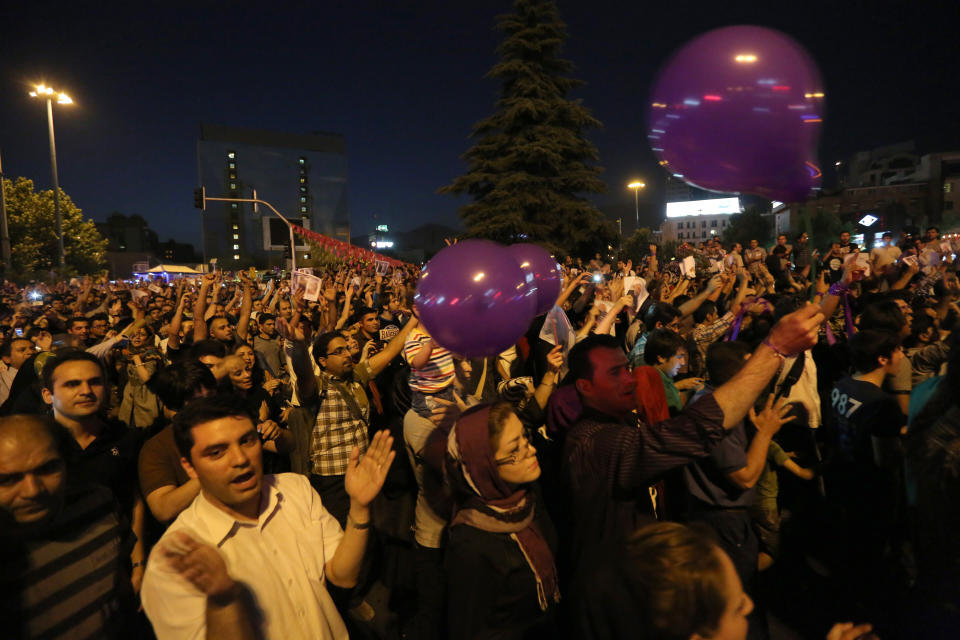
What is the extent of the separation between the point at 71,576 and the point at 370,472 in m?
1.20

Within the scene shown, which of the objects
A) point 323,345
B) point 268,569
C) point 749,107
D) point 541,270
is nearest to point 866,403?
point 749,107

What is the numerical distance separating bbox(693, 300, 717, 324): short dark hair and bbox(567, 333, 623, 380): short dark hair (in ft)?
12.4

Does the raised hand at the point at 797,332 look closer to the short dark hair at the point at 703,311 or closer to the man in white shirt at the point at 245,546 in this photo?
the man in white shirt at the point at 245,546

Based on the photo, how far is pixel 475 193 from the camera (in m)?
21.3

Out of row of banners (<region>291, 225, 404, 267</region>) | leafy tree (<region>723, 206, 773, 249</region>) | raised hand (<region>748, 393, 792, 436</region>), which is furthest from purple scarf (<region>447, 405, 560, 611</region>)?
leafy tree (<region>723, 206, 773, 249</region>)

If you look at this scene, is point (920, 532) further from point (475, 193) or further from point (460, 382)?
point (475, 193)

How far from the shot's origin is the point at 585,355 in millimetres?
2682

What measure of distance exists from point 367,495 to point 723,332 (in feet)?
14.9

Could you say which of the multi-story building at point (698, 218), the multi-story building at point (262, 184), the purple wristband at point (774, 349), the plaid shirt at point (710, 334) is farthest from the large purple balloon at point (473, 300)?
the multi-story building at point (698, 218)

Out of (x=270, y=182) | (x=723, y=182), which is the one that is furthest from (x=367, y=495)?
(x=270, y=182)

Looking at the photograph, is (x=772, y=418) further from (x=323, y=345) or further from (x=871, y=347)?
(x=323, y=345)

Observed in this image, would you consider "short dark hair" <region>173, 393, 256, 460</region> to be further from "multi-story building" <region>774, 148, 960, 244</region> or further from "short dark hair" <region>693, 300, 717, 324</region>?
"multi-story building" <region>774, 148, 960, 244</region>

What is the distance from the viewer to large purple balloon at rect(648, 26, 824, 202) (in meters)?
2.22

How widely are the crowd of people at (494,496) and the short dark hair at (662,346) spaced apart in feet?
0.07
